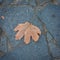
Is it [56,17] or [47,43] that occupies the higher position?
[56,17]

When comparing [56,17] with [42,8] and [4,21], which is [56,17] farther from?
[4,21]

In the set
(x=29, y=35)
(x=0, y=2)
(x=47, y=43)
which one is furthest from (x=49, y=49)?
(x=0, y=2)

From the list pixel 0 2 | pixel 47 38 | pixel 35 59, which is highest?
pixel 0 2
